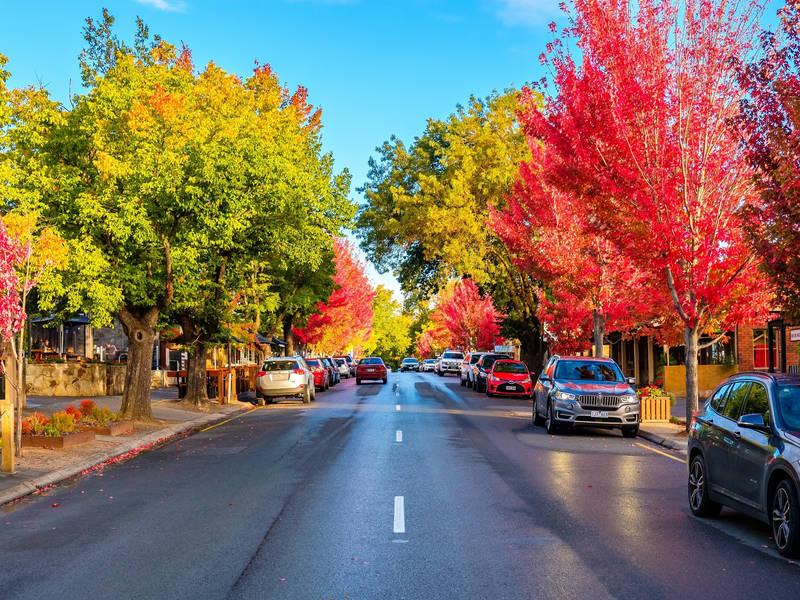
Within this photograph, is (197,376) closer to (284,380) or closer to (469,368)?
(284,380)

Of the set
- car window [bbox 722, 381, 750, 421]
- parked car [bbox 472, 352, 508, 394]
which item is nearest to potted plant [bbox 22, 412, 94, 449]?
car window [bbox 722, 381, 750, 421]

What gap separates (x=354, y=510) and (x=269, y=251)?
15.1m

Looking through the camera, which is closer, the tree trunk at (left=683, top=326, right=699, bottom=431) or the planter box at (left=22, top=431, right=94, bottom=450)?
the planter box at (left=22, top=431, right=94, bottom=450)

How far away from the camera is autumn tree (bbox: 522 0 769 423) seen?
57.6 feet

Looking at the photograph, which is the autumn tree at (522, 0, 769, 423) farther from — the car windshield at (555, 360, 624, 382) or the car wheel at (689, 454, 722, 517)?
the car wheel at (689, 454, 722, 517)

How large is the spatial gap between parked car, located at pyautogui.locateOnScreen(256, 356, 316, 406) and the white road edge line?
71.2 ft

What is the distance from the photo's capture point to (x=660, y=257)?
17875mm

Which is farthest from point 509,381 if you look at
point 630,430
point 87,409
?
point 87,409

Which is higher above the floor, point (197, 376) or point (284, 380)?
point (197, 376)

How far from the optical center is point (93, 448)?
647 inches

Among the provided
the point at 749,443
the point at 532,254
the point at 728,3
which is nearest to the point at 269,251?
the point at 532,254

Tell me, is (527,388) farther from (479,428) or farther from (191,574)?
(191,574)

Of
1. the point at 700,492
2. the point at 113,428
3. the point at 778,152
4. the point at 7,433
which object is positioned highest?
the point at 778,152

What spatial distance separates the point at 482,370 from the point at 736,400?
31.7m
